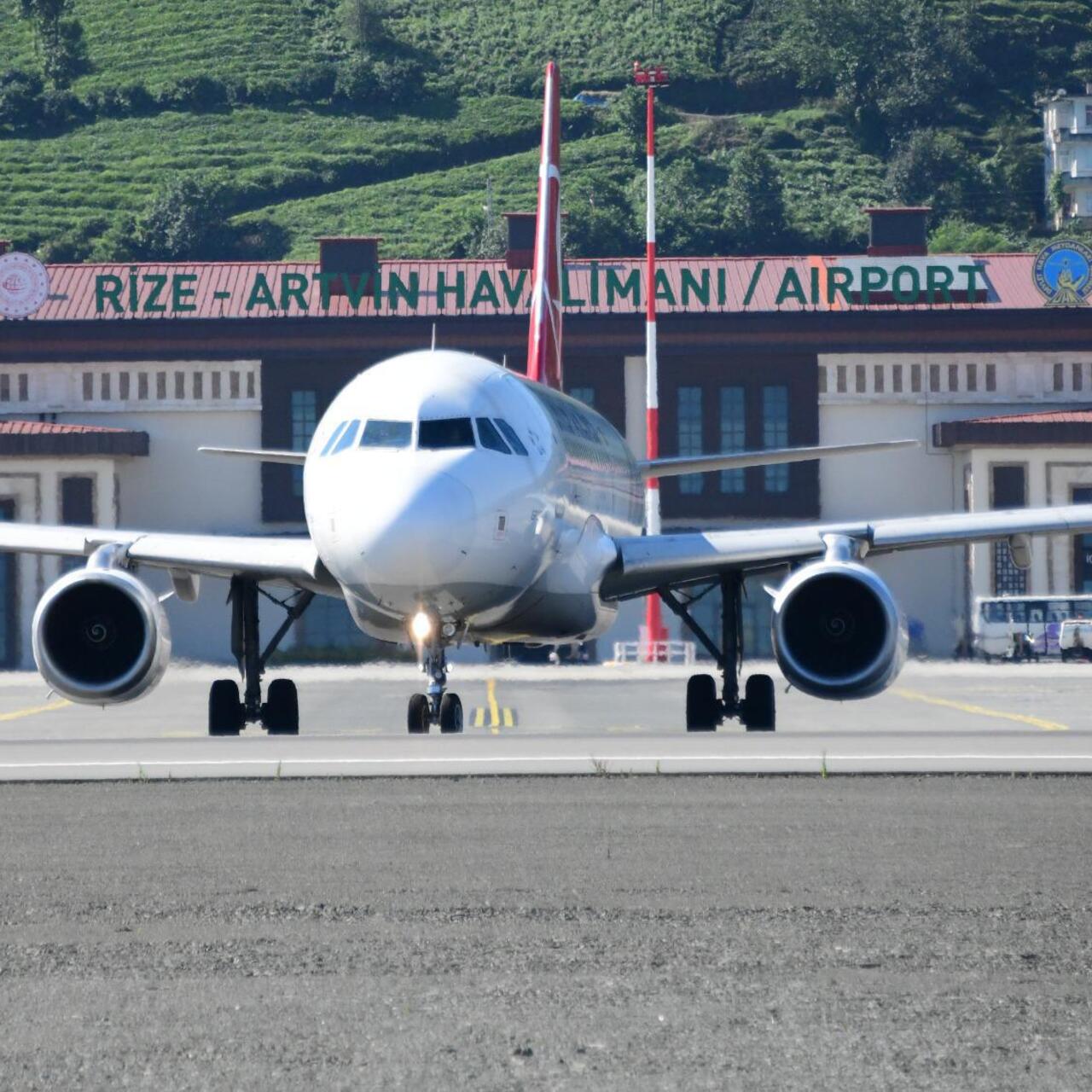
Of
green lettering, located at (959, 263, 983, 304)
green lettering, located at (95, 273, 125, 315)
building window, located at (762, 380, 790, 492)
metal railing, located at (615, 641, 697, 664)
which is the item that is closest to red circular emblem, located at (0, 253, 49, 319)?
green lettering, located at (95, 273, 125, 315)

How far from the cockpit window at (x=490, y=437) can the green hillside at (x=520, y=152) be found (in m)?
127

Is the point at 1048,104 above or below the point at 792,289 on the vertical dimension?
above

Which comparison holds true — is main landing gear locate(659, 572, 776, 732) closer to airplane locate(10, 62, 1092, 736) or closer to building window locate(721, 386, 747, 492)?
airplane locate(10, 62, 1092, 736)

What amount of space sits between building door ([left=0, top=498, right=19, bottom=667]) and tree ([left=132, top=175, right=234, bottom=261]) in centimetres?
9669

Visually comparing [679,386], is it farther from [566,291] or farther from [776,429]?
[566,291]

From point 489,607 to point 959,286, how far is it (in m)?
52.0

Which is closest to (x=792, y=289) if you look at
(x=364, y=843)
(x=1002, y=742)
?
(x=1002, y=742)

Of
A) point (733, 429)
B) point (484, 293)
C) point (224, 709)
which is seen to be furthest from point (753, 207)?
point (224, 709)

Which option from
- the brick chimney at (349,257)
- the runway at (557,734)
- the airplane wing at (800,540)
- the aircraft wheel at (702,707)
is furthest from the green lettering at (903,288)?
the aircraft wheel at (702,707)

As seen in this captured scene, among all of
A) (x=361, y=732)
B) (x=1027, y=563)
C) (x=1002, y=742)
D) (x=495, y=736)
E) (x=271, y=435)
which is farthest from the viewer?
(x=271, y=435)

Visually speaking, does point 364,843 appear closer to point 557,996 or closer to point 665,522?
point 557,996

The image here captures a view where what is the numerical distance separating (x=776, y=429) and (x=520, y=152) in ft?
407

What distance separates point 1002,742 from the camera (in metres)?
18.2

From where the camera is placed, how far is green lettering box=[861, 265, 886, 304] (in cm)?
7000
